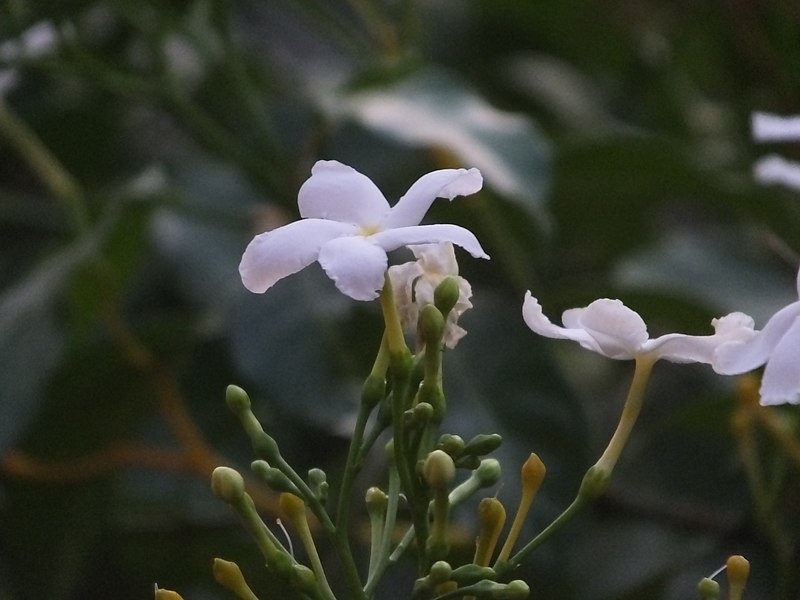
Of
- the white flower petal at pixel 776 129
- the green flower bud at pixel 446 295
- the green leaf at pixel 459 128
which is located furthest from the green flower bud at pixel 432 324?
the green leaf at pixel 459 128

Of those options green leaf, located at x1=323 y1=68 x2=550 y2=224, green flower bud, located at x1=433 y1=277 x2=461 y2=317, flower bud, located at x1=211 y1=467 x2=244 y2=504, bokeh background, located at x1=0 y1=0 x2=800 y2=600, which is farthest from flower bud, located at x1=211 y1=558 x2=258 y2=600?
green leaf, located at x1=323 y1=68 x2=550 y2=224

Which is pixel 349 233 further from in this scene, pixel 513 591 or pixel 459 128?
pixel 459 128

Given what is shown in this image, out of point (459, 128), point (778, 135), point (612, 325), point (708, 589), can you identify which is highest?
point (459, 128)

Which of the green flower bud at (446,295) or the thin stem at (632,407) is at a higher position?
the green flower bud at (446,295)

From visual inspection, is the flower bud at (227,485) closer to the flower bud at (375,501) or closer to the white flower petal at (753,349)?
the flower bud at (375,501)

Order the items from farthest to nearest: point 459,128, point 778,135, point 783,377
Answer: point 459,128, point 778,135, point 783,377

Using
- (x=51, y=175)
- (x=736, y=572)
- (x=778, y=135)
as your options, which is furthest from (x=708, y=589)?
(x=51, y=175)

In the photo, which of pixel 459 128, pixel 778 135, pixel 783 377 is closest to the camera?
pixel 783 377

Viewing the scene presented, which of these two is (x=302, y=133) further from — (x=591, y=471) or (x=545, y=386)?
(x=591, y=471)
